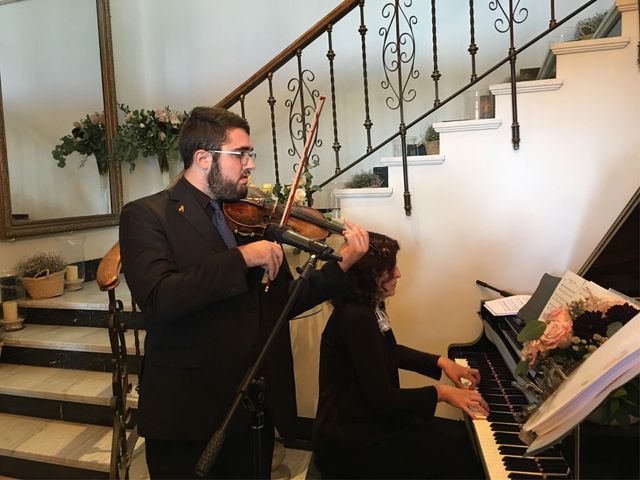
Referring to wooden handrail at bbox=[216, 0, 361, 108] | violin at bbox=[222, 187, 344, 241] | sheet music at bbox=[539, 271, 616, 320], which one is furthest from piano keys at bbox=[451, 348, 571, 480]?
wooden handrail at bbox=[216, 0, 361, 108]

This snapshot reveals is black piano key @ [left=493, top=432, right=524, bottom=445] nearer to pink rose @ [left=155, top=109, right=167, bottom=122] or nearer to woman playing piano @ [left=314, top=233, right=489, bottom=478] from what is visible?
woman playing piano @ [left=314, top=233, right=489, bottom=478]

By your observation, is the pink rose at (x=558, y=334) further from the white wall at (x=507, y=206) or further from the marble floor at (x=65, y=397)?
the marble floor at (x=65, y=397)

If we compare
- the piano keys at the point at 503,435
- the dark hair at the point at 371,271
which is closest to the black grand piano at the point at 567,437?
the piano keys at the point at 503,435

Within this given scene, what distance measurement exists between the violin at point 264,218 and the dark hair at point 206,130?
181mm

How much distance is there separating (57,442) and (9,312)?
1033 millimetres

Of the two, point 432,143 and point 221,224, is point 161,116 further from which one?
point 221,224


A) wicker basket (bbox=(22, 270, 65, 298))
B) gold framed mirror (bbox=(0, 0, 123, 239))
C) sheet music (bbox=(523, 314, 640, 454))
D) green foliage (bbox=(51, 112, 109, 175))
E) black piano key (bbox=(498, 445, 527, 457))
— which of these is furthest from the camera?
green foliage (bbox=(51, 112, 109, 175))

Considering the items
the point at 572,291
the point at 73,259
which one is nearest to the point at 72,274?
the point at 73,259

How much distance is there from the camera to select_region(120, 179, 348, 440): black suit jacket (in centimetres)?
117

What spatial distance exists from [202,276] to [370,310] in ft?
2.25

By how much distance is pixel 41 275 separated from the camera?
10.0 ft

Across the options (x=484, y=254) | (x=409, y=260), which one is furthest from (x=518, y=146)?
(x=409, y=260)

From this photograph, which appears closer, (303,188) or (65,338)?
(303,188)

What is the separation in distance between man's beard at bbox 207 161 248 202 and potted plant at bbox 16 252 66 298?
7.26 ft
